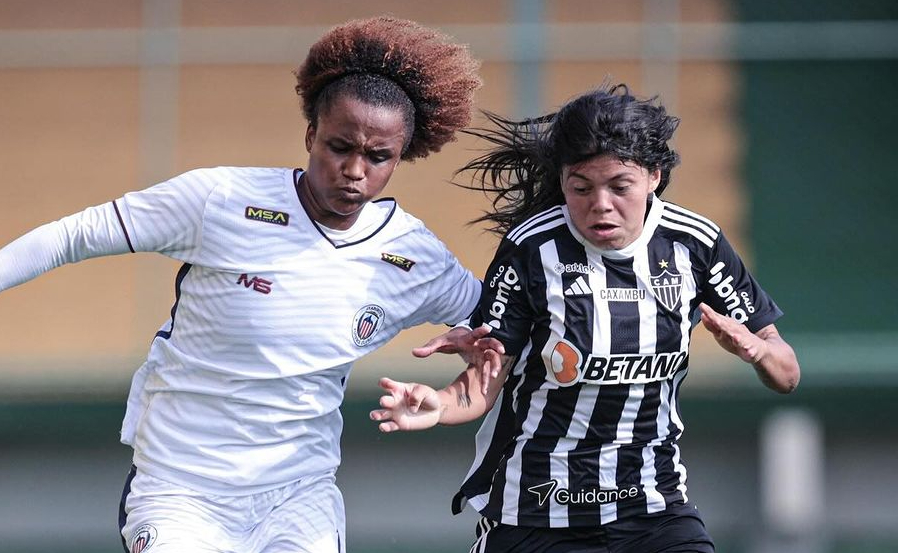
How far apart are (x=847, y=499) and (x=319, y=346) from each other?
16.1 ft

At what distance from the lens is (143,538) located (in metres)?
3.59

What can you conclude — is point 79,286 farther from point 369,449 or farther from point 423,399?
point 423,399

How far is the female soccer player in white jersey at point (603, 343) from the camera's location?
3812 mm

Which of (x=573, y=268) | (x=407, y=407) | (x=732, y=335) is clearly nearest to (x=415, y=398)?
(x=407, y=407)

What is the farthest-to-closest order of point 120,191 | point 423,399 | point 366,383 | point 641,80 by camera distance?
point 120,191 → point 641,80 → point 366,383 → point 423,399

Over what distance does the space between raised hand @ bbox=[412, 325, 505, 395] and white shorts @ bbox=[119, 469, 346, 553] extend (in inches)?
21.7

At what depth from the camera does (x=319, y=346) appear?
12.6 feet

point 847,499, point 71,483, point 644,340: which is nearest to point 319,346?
point 644,340

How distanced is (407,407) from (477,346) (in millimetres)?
265

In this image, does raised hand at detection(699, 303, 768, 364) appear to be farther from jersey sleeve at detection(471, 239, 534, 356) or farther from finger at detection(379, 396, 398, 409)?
finger at detection(379, 396, 398, 409)

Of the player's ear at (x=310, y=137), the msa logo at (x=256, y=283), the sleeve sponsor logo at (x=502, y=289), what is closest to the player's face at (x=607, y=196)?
the sleeve sponsor logo at (x=502, y=289)

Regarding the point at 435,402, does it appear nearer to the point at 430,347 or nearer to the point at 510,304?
the point at 430,347

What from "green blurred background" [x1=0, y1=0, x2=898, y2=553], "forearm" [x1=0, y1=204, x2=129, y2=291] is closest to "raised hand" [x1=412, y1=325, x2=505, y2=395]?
"forearm" [x1=0, y1=204, x2=129, y2=291]

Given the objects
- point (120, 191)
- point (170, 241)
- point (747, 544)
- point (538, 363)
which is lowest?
point (747, 544)
